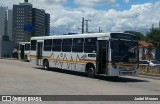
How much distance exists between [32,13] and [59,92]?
88808 millimetres

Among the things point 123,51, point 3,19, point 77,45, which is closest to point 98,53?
point 123,51

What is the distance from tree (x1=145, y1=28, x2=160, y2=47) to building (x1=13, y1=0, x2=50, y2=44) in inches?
1057

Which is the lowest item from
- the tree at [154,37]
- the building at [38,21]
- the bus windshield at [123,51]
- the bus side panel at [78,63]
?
the bus side panel at [78,63]

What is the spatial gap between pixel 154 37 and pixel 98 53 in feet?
212

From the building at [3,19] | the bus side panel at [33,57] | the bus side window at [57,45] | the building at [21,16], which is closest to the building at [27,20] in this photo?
the building at [21,16]

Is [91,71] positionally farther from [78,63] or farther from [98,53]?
[78,63]

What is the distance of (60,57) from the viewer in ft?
94.8

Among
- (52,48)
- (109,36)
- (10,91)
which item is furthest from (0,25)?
(10,91)

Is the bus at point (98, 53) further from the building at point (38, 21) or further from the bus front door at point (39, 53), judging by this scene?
the building at point (38, 21)

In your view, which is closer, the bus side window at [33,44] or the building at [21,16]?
the bus side window at [33,44]

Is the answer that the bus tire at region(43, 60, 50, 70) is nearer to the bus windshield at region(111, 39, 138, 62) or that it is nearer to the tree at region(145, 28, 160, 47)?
the bus windshield at region(111, 39, 138, 62)

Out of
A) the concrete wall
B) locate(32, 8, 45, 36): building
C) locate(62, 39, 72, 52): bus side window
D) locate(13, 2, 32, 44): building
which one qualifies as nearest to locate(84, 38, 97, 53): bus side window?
locate(62, 39, 72, 52): bus side window

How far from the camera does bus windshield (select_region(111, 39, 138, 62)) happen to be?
22.9m

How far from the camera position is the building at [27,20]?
101 metres
